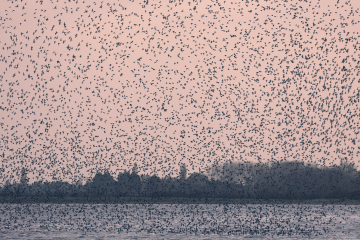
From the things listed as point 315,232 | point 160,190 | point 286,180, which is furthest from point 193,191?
point 315,232

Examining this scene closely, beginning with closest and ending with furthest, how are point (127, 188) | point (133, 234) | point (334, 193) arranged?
point (133, 234) → point (334, 193) → point (127, 188)

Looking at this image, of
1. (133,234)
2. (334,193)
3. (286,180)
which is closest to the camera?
(133,234)

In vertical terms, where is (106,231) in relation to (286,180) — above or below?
below

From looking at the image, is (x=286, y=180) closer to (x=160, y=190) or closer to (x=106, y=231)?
(x=160, y=190)

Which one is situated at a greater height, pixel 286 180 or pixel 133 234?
pixel 286 180

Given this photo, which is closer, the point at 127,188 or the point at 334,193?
the point at 334,193

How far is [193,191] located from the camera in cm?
10700

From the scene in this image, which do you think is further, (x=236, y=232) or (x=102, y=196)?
(x=102, y=196)

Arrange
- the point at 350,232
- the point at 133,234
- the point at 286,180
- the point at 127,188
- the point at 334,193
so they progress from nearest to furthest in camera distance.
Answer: the point at 133,234, the point at 350,232, the point at 334,193, the point at 286,180, the point at 127,188

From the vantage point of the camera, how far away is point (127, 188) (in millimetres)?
109062

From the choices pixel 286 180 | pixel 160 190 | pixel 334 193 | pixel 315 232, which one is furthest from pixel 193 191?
pixel 315 232

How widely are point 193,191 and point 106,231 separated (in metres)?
57.7

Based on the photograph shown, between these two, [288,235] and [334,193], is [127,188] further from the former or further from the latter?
[288,235]

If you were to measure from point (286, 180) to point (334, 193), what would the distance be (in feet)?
30.5
